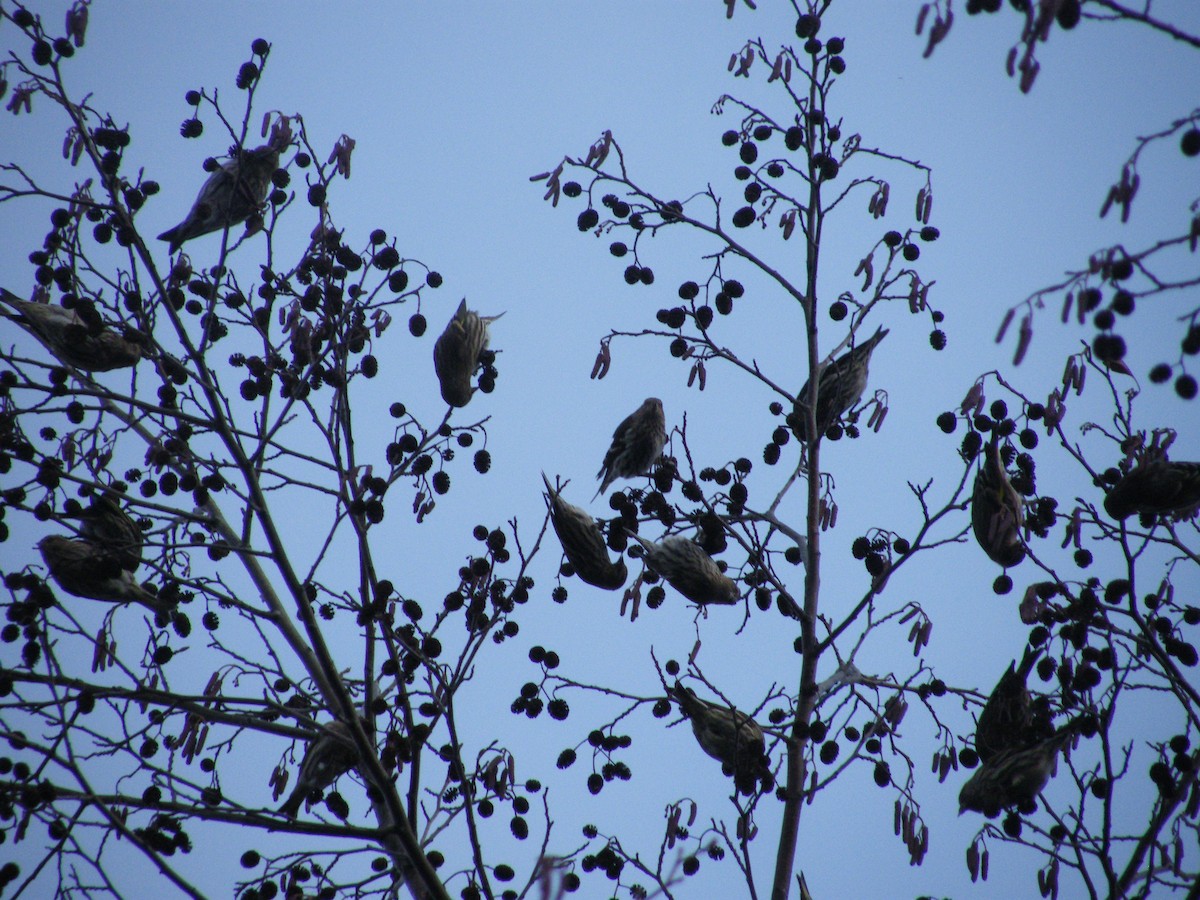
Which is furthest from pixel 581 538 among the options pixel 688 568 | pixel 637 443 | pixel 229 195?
pixel 229 195

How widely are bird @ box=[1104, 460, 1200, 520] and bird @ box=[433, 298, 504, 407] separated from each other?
2733mm

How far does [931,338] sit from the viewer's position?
4652 mm

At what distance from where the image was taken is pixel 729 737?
4.16 metres

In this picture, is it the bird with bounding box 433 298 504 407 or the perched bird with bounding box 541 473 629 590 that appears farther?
the bird with bounding box 433 298 504 407

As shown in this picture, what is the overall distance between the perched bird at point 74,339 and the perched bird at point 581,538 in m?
1.87

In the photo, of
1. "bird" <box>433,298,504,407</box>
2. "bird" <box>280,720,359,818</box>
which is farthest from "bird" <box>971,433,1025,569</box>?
"bird" <box>280,720,359,818</box>

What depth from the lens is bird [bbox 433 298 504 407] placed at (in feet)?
15.4

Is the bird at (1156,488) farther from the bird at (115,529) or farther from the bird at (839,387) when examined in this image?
the bird at (115,529)

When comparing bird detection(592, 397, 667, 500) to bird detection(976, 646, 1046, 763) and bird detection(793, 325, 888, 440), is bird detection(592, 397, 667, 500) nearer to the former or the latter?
bird detection(793, 325, 888, 440)

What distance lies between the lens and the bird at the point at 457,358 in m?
4.69

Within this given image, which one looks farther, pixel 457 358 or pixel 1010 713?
pixel 457 358

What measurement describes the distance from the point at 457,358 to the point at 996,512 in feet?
7.98

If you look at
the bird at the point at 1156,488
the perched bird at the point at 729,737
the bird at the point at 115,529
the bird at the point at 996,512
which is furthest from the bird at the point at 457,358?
the bird at the point at 1156,488

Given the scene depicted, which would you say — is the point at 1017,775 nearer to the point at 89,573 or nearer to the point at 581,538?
the point at 581,538
